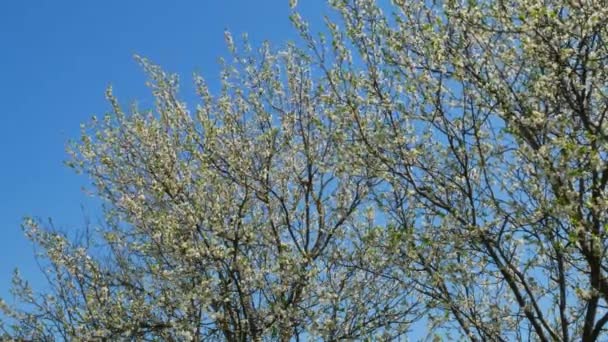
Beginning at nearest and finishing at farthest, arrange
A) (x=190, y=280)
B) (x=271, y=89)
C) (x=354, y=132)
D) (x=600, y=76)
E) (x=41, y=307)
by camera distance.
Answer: (x=600, y=76)
(x=354, y=132)
(x=190, y=280)
(x=41, y=307)
(x=271, y=89)

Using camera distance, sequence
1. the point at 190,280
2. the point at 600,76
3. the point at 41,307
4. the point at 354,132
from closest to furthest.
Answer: the point at 600,76 < the point at 354,132 < the point at 190,280 < the point at 41,307

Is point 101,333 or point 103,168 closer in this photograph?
point 101,333

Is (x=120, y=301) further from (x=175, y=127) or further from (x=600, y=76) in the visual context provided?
(x=600, y=76)

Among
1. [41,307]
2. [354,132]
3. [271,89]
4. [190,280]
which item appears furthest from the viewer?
[271,89]

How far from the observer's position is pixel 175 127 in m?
13.3

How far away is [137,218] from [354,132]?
17.0 ft

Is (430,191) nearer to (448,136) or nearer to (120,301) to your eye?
(448,136)

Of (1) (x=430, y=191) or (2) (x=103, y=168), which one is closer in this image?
(1) (x=430, y=191)

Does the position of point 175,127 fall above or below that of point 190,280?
above

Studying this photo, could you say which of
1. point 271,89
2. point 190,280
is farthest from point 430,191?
point 271,89

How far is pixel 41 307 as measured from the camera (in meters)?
12.2

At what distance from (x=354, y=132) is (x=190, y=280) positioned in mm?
3808

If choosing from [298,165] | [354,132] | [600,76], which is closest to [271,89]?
[298,165]

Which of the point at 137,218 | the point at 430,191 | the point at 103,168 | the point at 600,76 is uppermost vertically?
the point at 103,168
